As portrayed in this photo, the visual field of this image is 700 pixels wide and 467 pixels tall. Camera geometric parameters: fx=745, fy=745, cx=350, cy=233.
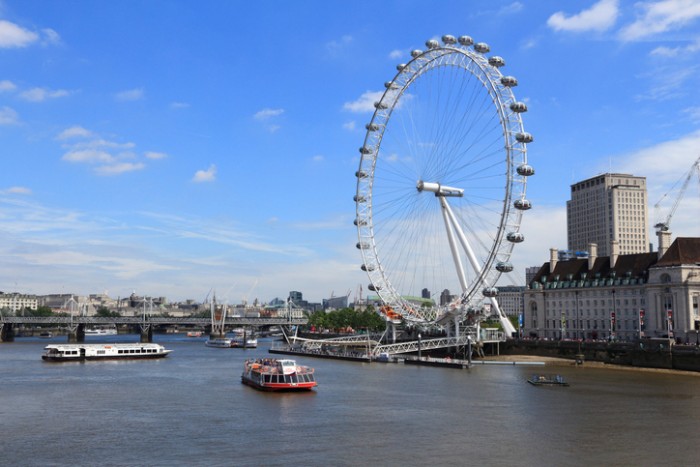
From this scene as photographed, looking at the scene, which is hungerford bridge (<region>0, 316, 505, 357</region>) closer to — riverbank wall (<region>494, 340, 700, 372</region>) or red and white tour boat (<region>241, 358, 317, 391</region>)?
riverbank wall (<region>494, 340, 700, 372</region>)

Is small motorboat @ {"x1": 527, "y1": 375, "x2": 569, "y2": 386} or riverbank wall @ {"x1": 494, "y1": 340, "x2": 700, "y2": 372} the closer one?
small motorboat @ {"x1": 527, "y1": 375, "x2": 569, "y2": 386}

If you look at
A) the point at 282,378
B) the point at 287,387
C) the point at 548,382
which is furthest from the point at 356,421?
the point at 548,382

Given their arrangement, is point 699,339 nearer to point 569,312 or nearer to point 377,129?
point 569,312

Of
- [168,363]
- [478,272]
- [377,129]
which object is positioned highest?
[377,129]

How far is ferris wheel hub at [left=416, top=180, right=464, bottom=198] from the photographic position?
80.9 meters

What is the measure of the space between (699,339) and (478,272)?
25354 mm

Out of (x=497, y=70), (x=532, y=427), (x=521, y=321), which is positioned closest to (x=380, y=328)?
(x=521, y=321)

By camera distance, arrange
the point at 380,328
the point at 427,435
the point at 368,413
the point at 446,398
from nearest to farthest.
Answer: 1. the point at 427,435
2. the point at 368,413
3. the point at 446,398
4. the point at 380,328

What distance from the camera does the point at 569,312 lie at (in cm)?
10375

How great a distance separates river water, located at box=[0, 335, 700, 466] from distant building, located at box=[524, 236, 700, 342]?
18.9m

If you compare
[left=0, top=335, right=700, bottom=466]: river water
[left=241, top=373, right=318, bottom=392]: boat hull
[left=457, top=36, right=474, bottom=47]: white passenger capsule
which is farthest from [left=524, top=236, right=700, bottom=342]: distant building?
[left=241, top=373, right=318, bottom=392]: boat hull

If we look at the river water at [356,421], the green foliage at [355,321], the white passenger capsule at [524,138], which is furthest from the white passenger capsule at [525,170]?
the green foliage at [355,321]

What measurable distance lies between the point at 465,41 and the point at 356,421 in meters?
45.7

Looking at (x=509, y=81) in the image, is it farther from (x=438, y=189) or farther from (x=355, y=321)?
(x=355, y=321)
